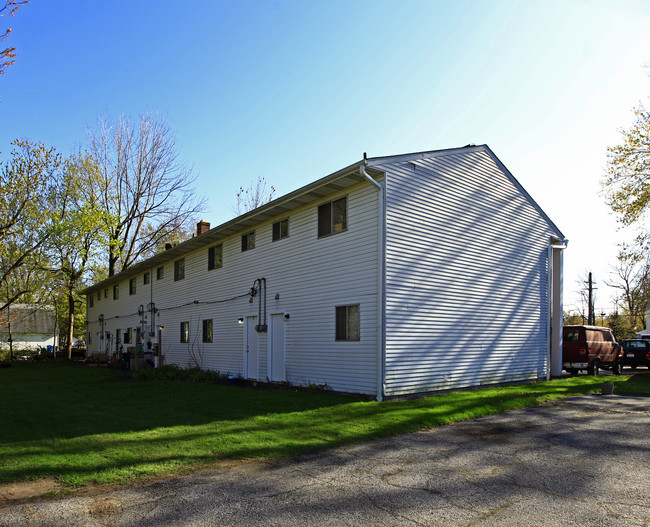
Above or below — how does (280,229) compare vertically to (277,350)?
above

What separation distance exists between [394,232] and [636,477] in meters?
7.16

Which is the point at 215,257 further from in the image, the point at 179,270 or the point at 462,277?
the point at 462,277

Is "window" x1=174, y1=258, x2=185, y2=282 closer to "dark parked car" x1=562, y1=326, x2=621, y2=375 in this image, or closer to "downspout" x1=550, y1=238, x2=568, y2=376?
"downspout" x1=550, y1=238, x2=568, y2=376

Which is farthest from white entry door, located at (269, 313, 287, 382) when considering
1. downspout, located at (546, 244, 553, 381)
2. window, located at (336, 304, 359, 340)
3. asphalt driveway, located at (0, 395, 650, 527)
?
downspout, located at (546, 244, 553, 381)

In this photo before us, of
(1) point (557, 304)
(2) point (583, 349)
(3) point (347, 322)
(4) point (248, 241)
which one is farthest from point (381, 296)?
(2) point (583, 349)

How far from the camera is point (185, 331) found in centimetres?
2083

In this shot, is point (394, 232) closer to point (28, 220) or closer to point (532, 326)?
point (532, 326)

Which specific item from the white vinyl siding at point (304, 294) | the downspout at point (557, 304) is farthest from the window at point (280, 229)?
the downspout at point (557, 304)

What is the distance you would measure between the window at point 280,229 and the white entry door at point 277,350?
7.82 feet

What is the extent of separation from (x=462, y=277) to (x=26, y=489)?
37.2 ft

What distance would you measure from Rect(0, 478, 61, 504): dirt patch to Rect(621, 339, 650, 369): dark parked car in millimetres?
27479

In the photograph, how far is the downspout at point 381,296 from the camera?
36.9 feet

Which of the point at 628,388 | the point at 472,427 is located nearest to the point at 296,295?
the point at 472,427

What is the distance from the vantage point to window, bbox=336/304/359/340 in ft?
40.0
